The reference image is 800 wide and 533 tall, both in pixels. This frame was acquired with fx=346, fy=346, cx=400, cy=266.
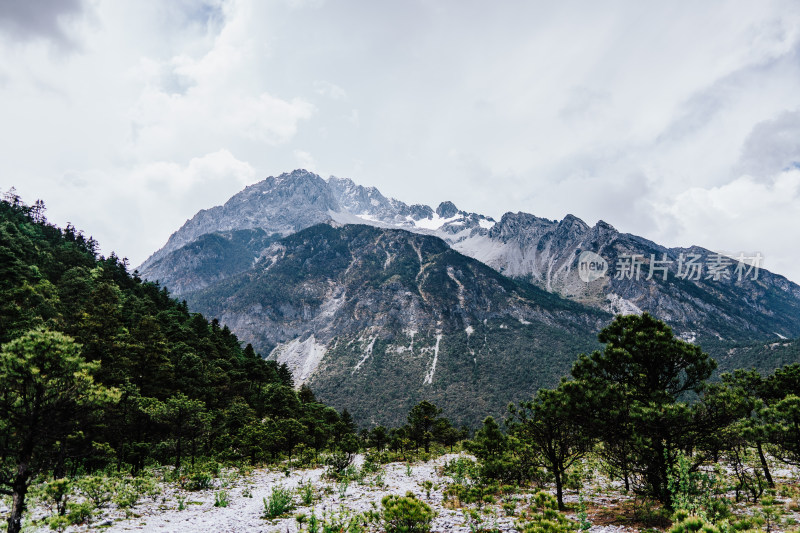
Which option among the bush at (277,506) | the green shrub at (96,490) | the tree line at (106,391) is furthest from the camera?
the bush at (277,506)

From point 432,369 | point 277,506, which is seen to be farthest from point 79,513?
point 432,369

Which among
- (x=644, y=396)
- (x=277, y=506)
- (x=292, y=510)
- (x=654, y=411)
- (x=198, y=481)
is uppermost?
(x=644, y=396)

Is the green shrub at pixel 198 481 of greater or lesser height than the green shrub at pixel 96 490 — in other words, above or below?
below

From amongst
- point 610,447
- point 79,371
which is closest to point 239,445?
point 79,371

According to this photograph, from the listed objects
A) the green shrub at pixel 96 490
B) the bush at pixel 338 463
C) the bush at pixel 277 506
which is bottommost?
the bush at pixel 338 463

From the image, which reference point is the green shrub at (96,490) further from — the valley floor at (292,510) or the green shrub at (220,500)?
the green shrub at (220,500)

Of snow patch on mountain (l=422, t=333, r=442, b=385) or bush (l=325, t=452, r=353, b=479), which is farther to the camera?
snow patch on mountain (l=422, t=333, r=442, b=385)

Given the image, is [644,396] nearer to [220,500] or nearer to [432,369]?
[220,500]

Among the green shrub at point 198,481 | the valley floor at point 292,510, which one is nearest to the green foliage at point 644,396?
the valley floor at point 292,510

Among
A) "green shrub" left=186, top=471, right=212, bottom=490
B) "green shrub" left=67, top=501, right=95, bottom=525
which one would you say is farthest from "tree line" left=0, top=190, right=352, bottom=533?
"green shrub" left=186, top=471, right=212, bottom=490

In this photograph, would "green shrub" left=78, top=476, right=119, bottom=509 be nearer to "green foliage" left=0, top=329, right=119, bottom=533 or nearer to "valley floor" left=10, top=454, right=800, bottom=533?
"valley floor" left=10, top=454, right=800, bottom=533

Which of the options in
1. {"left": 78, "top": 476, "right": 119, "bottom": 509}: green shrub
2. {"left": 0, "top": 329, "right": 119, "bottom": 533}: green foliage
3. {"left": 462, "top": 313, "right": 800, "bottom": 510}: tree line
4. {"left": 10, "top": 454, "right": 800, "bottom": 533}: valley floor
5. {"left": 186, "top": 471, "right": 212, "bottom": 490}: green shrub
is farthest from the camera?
{"left": 186, "top": 471, "right": 212, "bottom": 490}: green shrub

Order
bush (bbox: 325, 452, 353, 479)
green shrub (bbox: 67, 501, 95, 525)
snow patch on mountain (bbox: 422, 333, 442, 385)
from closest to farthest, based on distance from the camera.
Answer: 1. green shrub (bbox: 67, 501, 95, 525)
2. bush (bbox: 325, 452, 353, 479)
3. snow patch on mountain (bbox: 422, 333, 442, 385)

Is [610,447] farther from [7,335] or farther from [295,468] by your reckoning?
[7,335]
